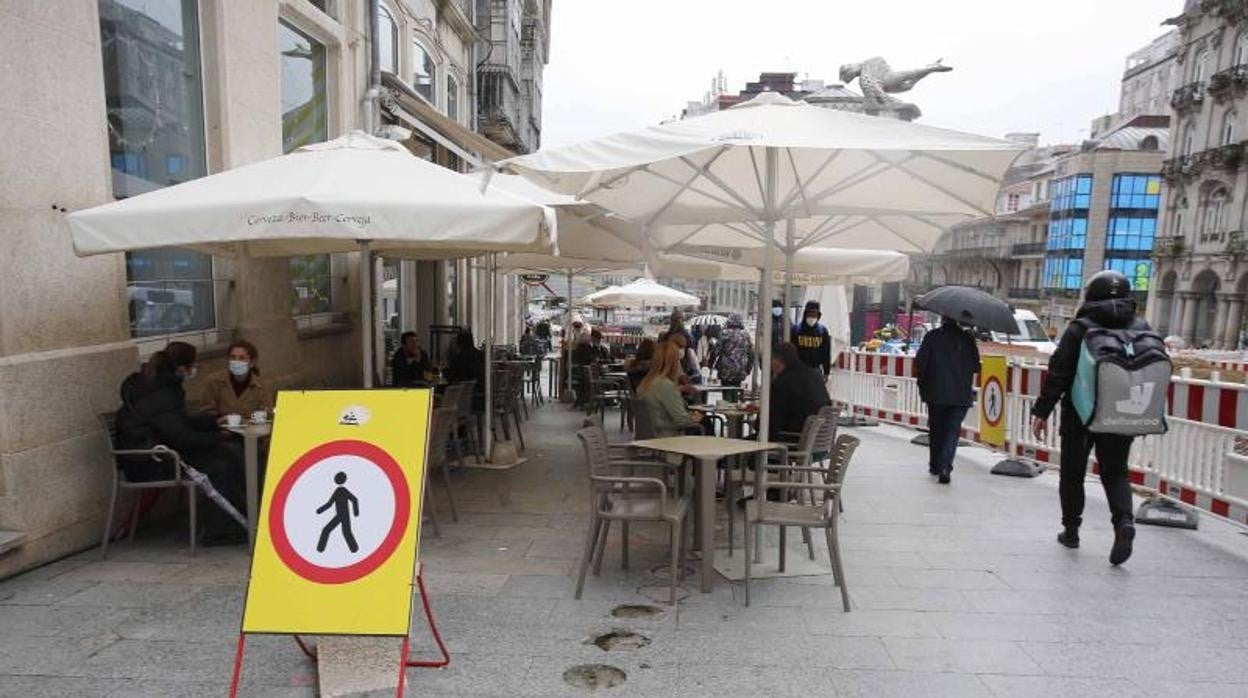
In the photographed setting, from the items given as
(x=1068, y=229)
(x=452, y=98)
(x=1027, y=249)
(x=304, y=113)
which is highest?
(x=1068, y=229)

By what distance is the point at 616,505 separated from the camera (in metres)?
4.58

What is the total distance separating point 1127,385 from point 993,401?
3.99 m

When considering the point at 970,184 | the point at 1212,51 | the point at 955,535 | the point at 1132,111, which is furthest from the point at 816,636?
the point at 1132,111

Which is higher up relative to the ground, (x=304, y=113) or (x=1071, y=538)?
(x=304, y=113)

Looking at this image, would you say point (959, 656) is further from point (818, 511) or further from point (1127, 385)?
point (1127, 385)

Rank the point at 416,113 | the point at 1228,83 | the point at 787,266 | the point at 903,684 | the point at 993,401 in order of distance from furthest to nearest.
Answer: the point at 1228,83 < the point at 416,113 < the point at 993,401 < the point at 787,266 < the point at 903,684

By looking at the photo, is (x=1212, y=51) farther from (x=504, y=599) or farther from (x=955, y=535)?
(x=504, y=599)

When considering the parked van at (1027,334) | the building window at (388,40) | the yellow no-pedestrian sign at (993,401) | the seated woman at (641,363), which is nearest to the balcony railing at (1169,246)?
the parked van at (1027,334)

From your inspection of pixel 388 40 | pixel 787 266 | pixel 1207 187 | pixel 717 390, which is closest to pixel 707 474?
pixel 787 266

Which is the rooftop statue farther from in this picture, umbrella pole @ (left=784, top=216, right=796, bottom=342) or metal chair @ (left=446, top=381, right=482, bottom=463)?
metal chair @ (left=446, top=381, right=482, bottom=463)

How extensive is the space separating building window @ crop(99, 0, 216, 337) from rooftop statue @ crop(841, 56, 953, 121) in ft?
64.2

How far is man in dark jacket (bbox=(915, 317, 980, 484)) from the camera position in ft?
24.1

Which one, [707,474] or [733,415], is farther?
[733,415]

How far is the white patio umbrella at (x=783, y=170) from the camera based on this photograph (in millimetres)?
4078
